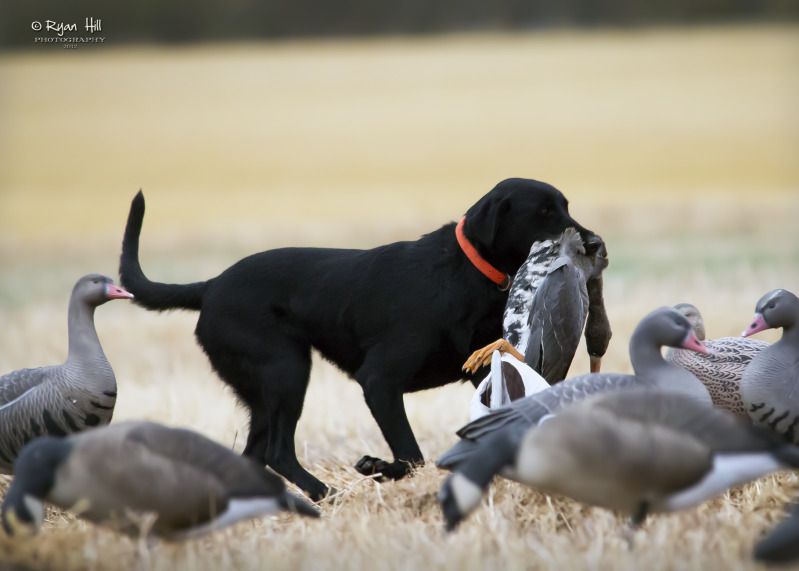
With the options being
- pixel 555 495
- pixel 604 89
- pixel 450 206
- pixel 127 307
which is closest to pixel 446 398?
pixel 555 495

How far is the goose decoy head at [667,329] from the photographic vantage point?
5.24 m

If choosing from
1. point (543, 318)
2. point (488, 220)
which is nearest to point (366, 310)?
point (488, 220)

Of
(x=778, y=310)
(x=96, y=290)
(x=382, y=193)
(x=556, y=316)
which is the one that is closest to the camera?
(x=778, y=310)

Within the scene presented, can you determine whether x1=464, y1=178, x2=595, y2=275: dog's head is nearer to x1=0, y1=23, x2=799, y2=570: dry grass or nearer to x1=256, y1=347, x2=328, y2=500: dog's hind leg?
x1=256, y1=347, x2=328, y2=500: dog's hind leg

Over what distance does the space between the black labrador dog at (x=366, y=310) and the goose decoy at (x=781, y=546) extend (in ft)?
7.90

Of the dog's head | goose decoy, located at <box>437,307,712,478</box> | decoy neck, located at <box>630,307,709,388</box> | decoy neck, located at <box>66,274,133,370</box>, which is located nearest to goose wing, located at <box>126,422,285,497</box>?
goose decoy, located at <box>437,307,712,478</box>

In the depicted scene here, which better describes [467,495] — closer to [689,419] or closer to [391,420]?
[689,419]

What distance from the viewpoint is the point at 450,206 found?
24.0 meters

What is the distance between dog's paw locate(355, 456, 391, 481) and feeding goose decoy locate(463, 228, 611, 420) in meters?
0.65

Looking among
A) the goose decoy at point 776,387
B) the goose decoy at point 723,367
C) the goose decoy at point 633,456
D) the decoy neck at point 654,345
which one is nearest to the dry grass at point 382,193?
the goose decoy at point 633,456

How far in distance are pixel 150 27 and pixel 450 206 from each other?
18549 mm

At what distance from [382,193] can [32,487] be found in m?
23.0

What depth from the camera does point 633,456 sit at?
4410 mm

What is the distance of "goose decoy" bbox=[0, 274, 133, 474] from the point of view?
19.6 feet
